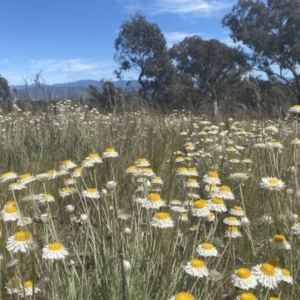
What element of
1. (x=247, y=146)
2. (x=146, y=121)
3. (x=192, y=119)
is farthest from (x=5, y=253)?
(x=192, y=119)

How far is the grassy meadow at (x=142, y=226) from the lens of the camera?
1.34m

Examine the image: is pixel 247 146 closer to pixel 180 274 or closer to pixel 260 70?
pixel 180 274

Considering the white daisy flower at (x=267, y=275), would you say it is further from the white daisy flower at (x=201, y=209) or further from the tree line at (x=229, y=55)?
the tree line at (x=229, y=55)

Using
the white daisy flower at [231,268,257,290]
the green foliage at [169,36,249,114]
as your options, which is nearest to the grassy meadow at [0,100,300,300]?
the white daisy flower at [231,268,257,290]

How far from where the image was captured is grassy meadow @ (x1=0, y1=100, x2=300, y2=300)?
4.41ft

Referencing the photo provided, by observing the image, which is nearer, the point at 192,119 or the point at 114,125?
the point at 114,125

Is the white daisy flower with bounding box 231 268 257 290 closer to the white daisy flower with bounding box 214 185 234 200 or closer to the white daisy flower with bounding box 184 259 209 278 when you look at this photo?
the white daisy flower with bounding box 184 259 209 278

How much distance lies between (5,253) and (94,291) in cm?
Result: 45

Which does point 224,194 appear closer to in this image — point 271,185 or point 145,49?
point 271,185

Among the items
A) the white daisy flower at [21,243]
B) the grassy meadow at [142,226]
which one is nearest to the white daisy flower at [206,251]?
the grassy meadow at [142,226]

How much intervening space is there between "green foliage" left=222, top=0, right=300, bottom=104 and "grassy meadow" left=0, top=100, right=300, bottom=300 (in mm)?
23833

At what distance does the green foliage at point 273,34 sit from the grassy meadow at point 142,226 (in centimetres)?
2383

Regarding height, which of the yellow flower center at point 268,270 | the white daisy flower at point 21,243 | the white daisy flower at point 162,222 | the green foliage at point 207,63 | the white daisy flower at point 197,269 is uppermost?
the green foliage at point 207,63

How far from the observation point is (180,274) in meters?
1.50
